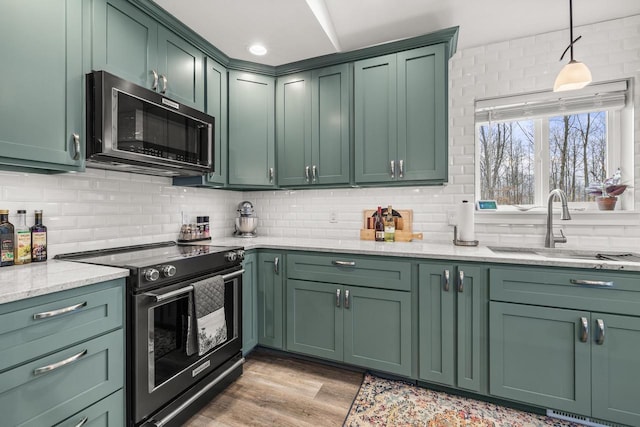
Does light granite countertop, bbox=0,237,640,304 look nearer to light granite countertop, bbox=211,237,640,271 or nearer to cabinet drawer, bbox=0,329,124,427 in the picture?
light granite countertop, bbox=211,237,640,271

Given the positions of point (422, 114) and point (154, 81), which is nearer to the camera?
point (154, 81)

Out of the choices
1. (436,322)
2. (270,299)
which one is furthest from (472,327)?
(270,299)

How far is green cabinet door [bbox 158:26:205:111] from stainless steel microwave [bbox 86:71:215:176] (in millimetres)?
145

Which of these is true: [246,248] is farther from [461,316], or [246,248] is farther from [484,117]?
[484,117]

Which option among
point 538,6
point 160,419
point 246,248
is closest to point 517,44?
point 538,6

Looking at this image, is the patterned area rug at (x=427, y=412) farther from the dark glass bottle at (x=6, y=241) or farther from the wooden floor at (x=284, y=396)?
the dark glass bottle at (x=6, y=241)

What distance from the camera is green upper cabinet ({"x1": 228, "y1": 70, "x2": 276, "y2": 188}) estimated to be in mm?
2602

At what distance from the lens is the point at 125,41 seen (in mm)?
1745

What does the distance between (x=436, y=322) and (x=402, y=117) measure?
4.99 feet

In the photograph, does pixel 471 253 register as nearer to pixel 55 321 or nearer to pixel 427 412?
pixel 427 412

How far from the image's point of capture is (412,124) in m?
2.33

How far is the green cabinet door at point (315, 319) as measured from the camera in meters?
2.21

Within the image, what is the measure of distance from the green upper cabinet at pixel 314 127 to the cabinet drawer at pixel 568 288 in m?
1.34

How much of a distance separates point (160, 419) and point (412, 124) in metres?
2.45
